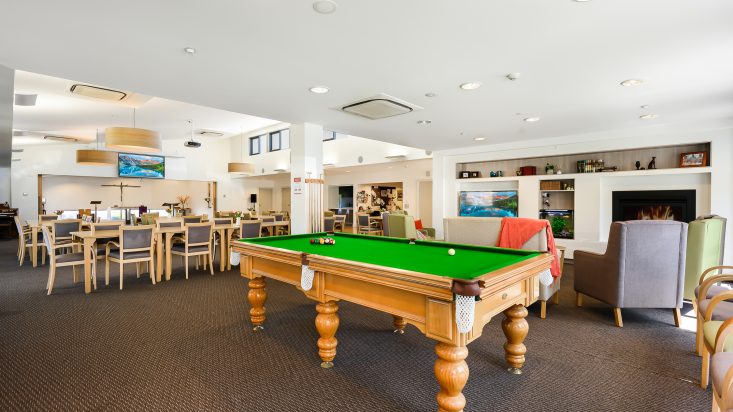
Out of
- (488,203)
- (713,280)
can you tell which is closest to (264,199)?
(488,203)

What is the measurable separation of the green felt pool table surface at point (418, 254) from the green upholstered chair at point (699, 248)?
2.45 metres

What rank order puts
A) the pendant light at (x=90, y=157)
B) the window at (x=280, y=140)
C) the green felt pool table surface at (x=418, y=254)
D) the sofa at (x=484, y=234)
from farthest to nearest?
the window at (x=280, y=140)
the pendant light at (x=90, y=157)
the sofa at (x=484, y=234)
the green felt pool table surface at (x=418, y=254)

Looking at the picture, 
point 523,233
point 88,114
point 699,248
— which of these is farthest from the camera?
point 88,114

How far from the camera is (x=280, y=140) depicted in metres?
13.4

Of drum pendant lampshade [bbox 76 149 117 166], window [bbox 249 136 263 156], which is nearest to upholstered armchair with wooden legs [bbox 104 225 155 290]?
drum pendant lampshade [bbox 76 149 117 166]

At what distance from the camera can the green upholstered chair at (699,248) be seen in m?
3.59

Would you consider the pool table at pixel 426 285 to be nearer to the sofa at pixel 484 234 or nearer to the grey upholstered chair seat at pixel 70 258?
the sofa at pixel 484 234

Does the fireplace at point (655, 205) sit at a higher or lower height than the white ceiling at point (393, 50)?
lower

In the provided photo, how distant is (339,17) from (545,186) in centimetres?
682

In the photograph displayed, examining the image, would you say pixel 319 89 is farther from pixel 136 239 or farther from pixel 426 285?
pixel 136 239

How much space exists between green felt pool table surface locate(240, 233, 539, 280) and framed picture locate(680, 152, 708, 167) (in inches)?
219

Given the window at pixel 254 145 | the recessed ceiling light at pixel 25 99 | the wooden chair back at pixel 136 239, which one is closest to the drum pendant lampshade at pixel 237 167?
the window at pixel 254 145

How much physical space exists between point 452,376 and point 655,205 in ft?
22.6

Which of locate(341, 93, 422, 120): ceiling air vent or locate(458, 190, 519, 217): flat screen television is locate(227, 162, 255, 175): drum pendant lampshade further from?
locate(341, 93, 422, 120): ceiling air vent
